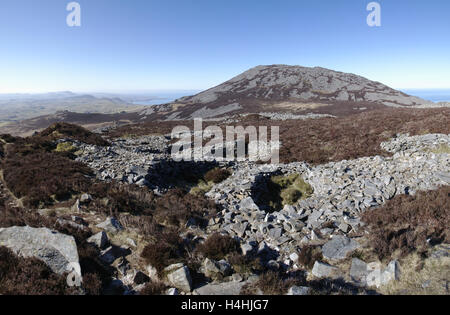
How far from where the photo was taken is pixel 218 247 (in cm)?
712

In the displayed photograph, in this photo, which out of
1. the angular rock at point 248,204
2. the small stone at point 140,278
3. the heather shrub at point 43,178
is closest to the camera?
the small stone at point 140,278

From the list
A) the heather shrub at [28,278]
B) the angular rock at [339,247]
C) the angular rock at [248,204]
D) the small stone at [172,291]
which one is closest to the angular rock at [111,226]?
the heather shrub at [28,278]

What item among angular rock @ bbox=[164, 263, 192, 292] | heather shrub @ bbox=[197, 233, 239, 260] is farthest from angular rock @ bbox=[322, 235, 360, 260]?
angular rock @ bbox=[164, 263, 192, 292]

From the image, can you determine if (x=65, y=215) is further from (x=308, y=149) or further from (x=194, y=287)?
(x=308, y=149)

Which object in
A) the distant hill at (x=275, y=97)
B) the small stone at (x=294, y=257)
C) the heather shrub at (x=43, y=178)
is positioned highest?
the distant hill at (x=275, y=97)

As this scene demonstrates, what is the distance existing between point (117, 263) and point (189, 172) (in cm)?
1176

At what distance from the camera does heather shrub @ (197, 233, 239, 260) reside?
6970 mm

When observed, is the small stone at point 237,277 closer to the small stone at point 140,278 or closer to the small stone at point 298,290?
the small stone at point 298,290

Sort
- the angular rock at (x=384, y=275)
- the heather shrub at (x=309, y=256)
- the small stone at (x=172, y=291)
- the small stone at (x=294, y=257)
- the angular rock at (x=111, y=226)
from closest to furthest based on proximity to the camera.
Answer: the small stone at (x=172, y=291) < the angular rock at (x=384, y=275) < the heather shrub at (x=309, y=256) < the small stone at (x=294, y=257) < the angular rock at (x=111, y=226)

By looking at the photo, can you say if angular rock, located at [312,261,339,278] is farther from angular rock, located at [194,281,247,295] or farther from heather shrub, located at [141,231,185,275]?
heather shrub, located at [141,231,185,275]

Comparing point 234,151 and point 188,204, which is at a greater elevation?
point 234,151

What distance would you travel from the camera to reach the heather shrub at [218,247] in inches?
274

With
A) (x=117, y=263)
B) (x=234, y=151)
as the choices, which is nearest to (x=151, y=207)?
(x=117, y=263)

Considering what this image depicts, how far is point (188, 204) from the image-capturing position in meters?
11.1
